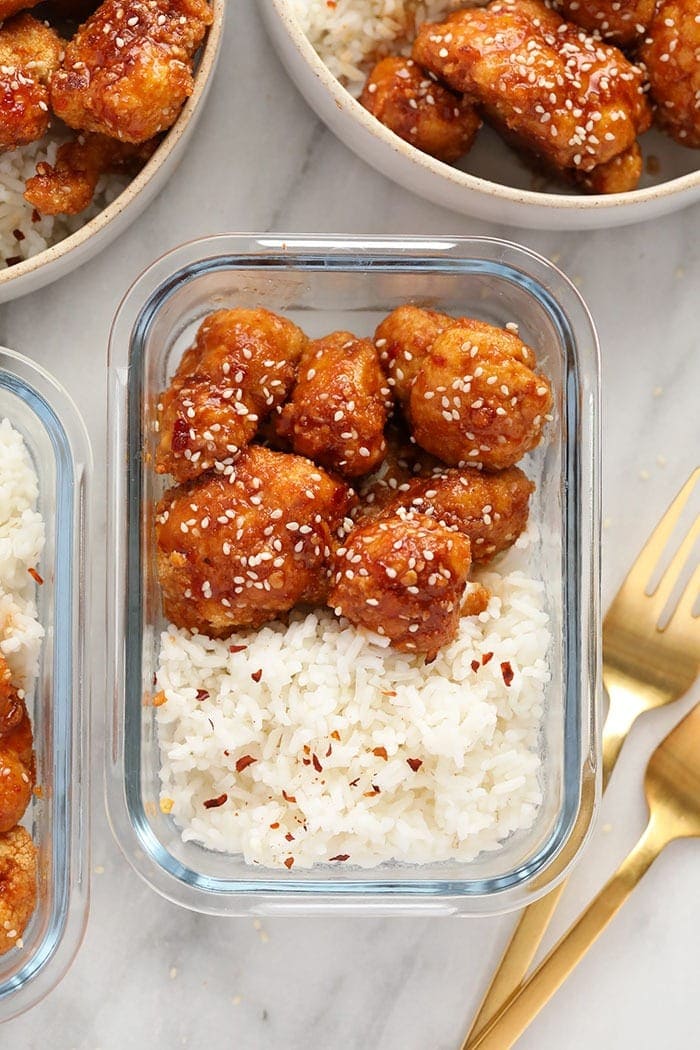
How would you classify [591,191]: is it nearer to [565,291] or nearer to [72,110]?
[565,291]

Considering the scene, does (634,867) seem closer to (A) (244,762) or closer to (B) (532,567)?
(B) (532,567)

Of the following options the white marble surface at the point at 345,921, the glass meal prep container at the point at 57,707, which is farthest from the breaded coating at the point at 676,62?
the glass meal prep container at the point at 57,707

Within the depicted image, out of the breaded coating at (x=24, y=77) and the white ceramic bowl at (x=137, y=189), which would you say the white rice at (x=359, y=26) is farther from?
the breaded coating at (x=24, y=77)

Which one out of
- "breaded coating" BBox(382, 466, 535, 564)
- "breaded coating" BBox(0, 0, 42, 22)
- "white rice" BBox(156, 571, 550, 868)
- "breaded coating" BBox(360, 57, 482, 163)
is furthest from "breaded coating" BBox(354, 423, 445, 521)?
"breaded coating" BBox(0, 0, 42, 22)

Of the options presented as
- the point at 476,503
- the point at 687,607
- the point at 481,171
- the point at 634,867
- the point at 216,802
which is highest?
the point at 481,171

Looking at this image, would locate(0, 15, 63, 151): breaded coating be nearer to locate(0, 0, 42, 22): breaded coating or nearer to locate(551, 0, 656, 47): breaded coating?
locate(0, 0, 42, 22): breaded coating

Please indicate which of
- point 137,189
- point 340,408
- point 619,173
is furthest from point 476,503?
point 137,189
